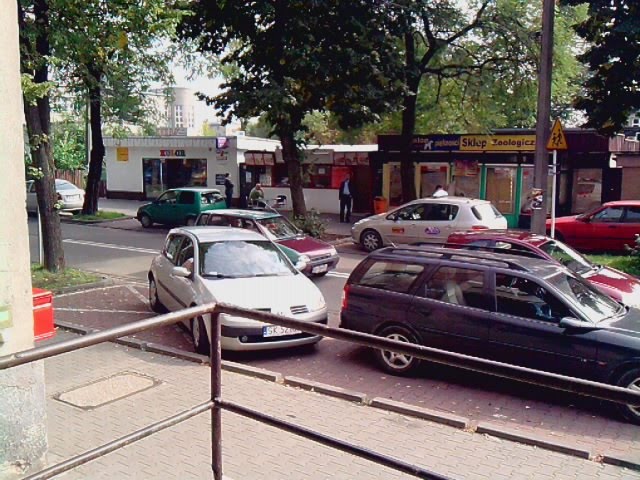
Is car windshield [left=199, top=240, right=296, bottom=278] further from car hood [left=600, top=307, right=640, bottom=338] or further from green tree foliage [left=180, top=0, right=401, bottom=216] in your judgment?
green tree foliage [left=180, top=0, right=401, bottom=216]

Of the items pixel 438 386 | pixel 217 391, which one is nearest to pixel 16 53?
pixel 217 391

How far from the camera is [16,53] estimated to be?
13.2 ft

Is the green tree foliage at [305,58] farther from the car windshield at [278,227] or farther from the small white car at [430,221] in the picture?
the car windshield at [278,227]

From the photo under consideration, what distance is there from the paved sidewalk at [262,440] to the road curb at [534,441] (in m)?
0.06

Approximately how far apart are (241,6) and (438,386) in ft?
49.4

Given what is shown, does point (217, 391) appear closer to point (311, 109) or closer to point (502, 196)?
point (311, 109)

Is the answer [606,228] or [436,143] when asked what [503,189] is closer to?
[436,143]

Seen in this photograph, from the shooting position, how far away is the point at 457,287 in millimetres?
7844

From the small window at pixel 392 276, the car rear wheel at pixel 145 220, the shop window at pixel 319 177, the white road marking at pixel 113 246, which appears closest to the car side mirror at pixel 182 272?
the small window at pixel 392 276

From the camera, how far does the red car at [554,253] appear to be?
9844mm

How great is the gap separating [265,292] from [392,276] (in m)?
1.77

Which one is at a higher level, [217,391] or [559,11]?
[559,11]

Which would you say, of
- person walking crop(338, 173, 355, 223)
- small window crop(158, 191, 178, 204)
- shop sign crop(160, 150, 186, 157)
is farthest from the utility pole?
shop sign crop(160, 150, 186, 157)

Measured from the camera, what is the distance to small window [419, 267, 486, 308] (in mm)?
7691
